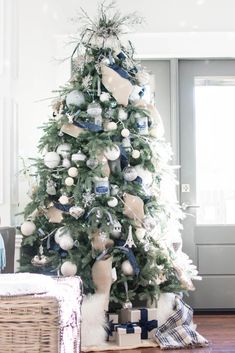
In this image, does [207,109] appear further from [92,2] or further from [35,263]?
[35,263]

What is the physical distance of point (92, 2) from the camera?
426 cm

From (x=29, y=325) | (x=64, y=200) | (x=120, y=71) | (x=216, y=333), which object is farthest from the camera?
(x=216, y=333)

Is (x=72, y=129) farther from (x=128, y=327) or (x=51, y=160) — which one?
(x=128, y=327)

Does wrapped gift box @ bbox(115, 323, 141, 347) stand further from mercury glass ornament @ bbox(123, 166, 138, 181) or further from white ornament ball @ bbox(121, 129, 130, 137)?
white ornament ball @ bbox(121, 129, 130, 137)

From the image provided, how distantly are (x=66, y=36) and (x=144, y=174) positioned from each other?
4.78 feet

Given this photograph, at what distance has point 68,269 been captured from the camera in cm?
331

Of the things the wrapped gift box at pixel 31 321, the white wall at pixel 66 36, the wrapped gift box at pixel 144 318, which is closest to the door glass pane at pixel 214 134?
the white wall at pixel 66 36

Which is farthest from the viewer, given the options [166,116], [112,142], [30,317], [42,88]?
[166,116]

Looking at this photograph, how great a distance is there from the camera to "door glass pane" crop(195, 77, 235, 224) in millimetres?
4441

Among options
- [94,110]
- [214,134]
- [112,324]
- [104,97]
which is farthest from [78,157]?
[214,134]

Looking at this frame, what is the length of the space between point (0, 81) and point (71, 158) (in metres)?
0.72

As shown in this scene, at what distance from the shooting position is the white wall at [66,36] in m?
4.12

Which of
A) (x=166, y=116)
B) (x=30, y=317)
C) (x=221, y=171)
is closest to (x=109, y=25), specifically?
(x=166, y=116)

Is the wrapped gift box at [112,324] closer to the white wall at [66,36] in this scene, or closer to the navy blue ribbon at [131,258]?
the navy blue ribbon at [131,258]
